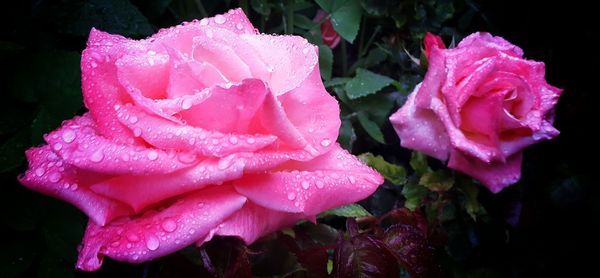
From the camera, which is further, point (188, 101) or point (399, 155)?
point (399, 155)

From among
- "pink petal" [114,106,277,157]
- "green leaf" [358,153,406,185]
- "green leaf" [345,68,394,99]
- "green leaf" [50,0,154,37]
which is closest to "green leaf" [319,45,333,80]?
"green leaf" [345,68,394,99]

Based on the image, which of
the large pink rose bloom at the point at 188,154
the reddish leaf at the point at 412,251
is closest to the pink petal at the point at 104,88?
the large pink rose bloom at the point at 188,154

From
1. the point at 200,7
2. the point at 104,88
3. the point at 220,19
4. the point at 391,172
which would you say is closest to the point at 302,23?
the point at 200,7

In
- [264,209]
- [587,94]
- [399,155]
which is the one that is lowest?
[399,155]

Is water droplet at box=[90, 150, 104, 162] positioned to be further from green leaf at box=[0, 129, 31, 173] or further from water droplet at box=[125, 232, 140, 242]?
green leaf at box=[0, 129, 31, 173]

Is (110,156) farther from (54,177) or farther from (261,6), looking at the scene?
(261,6)

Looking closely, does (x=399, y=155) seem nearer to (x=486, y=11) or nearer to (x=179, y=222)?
(x=486, y=11)

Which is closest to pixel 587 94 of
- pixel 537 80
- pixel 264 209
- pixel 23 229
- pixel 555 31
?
pixel 555 31
